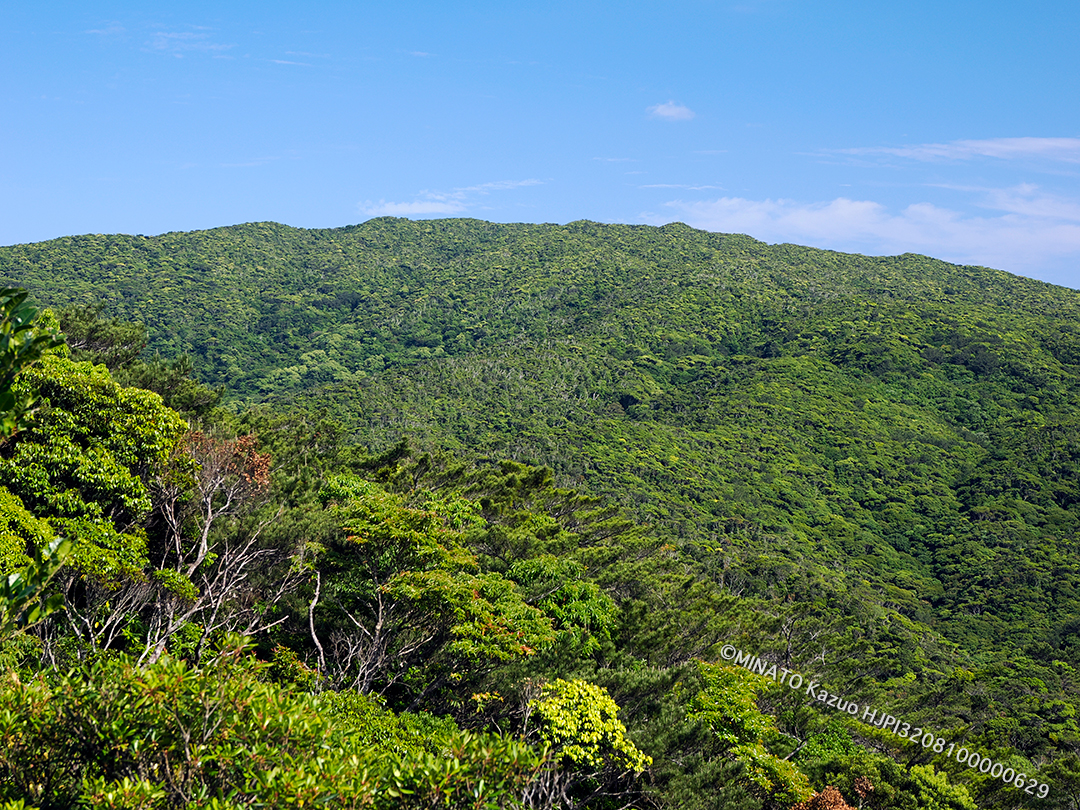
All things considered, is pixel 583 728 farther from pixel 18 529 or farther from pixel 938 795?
pixel 938 795

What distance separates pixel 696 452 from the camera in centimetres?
9612

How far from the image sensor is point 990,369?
116 metres

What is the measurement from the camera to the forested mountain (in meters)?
22.5

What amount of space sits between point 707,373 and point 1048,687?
86535 millimetres

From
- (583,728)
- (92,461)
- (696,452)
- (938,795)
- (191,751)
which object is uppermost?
(92,461)

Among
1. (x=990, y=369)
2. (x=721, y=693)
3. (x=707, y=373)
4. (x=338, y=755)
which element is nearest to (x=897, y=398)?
(x=990, y=369)

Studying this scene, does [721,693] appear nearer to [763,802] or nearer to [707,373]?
[763,802]

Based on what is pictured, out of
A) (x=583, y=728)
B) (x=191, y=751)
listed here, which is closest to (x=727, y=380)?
(x=583, y=728)

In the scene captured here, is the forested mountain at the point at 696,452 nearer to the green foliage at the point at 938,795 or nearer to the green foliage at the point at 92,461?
the green foliage at the point at 938,795

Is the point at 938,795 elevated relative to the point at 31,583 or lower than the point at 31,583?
lower

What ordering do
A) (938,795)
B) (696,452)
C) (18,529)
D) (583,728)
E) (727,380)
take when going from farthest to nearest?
1. (727,380)
2. (696,452)
3. (938,795)
4. (583,728)
5. (18,529)

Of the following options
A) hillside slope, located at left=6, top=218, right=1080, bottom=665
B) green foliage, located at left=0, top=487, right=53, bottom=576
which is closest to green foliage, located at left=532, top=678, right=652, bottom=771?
green foliage, located at left=0, top=487, right=53, bottom=576

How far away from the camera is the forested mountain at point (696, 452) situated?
73.8 ft

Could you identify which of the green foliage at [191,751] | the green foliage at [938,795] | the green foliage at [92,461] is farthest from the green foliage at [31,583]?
the green foliage at [938,795]
